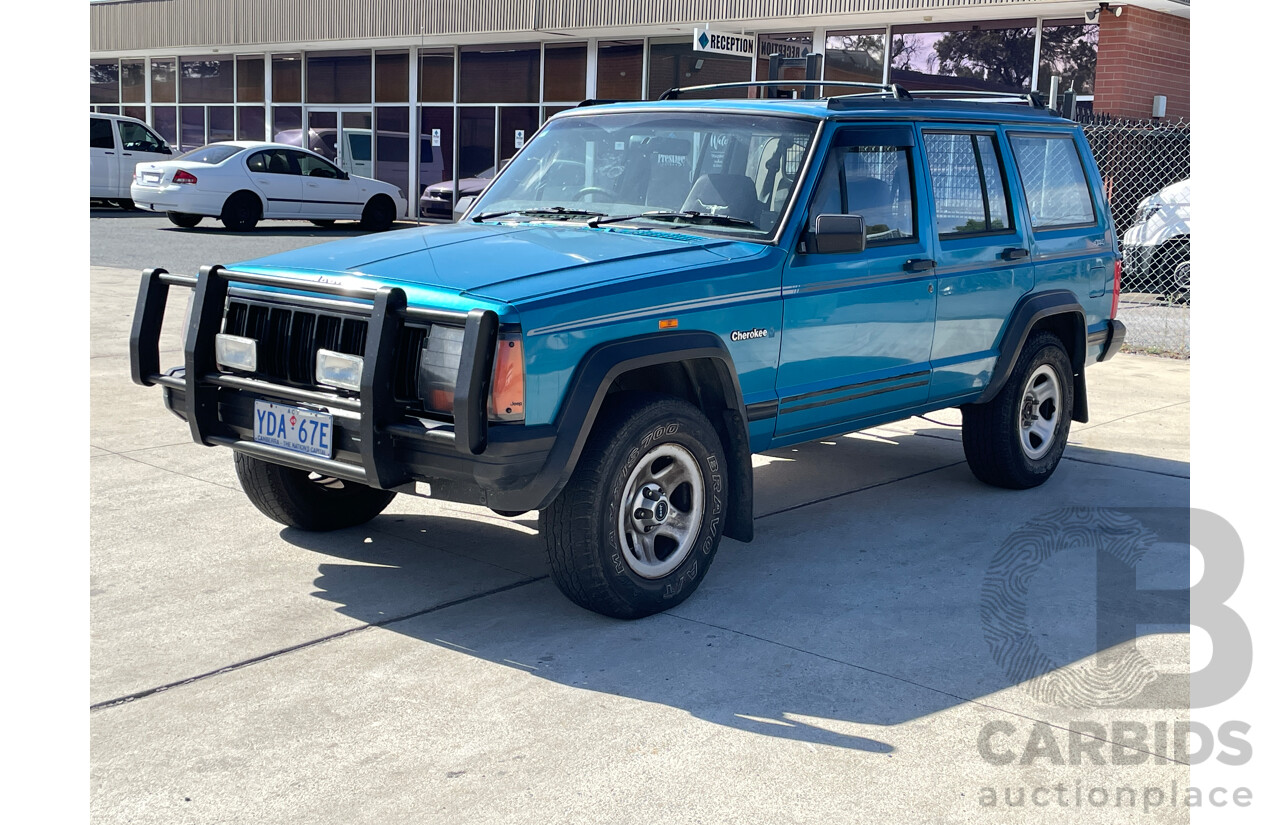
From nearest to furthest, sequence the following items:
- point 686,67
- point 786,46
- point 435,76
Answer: point 786,46, point 686,67, point 435,76

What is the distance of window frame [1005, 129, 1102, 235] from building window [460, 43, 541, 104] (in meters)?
19.1

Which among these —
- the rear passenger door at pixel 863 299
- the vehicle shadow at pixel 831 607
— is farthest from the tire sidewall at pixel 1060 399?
the rear passenger door at pixel 863 299

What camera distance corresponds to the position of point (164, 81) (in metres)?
34.0

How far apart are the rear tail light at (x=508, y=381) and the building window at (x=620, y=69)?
20.1 m

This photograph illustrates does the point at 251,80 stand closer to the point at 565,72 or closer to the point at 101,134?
the point at 101,134

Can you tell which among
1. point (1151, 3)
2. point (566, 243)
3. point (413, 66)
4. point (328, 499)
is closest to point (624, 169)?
point (566, 243)

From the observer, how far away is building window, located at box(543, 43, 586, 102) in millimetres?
24719

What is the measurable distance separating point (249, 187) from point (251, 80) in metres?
9.69

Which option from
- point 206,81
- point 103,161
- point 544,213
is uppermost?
point 206,81

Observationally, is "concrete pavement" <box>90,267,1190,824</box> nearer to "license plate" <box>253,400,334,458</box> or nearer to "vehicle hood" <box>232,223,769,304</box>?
"license plate" <box>253,400,334,458</box>

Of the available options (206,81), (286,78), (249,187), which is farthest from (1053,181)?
(206,81)

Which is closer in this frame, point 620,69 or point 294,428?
point 294,428

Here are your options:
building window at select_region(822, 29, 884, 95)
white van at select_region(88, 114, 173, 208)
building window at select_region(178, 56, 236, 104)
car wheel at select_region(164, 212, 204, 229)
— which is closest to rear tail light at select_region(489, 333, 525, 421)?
building window at select_region(822, 29, 884, 95)

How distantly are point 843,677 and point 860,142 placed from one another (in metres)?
2.62
